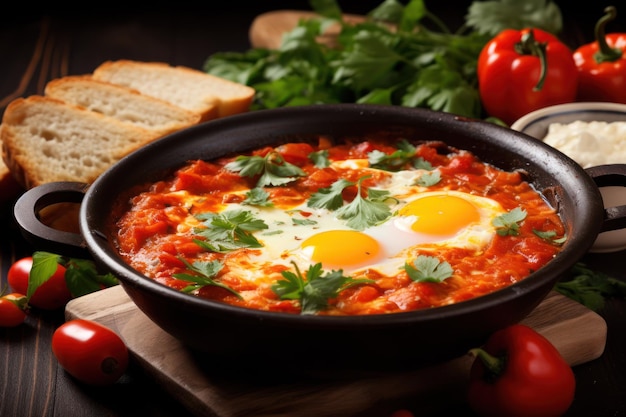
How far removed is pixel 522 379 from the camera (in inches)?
121

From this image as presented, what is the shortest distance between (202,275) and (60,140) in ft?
7.20

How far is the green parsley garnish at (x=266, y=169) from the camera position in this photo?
4096mm

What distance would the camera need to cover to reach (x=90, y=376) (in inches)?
135

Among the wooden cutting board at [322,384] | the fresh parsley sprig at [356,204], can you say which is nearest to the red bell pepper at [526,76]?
the fresh parsley sprig at [356,204]

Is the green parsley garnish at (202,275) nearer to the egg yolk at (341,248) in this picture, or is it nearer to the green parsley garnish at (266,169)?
the egg yolk at (341,248)

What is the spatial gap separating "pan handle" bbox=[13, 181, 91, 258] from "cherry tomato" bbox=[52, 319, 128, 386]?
347mm

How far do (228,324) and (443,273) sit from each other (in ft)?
2.85

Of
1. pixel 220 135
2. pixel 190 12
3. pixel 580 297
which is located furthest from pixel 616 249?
pixel 190 12

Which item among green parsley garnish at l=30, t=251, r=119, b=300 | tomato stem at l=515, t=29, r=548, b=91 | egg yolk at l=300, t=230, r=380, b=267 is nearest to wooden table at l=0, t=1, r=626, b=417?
green parsley garnish at l=30, t=251, r=119, b=300

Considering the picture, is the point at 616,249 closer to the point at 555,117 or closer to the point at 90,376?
the point at 555,117

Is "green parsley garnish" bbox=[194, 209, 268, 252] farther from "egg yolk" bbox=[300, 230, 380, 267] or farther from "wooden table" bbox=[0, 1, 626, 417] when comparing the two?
"wooden table" bbox=[0, 1, 626, 417]

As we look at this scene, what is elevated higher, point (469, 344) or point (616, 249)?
point (469, 344)

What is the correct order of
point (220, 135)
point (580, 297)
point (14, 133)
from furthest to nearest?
point (14, 133) < point (220, 135) < point (580, 297)

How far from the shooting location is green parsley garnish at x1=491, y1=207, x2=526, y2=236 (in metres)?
3.60
